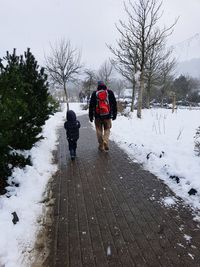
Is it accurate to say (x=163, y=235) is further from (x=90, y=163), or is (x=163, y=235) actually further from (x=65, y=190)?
(x=90, y=163)

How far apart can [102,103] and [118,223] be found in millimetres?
4253

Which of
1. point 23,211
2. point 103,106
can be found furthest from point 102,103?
point 23,211

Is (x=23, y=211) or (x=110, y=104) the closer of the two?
(x=23, y=211)

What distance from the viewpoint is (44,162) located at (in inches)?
267

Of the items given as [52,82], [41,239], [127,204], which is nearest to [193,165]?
[127,204]

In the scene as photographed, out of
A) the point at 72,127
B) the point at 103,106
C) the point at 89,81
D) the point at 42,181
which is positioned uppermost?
the point at 89,81

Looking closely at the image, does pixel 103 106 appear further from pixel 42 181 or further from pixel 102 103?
pixel 42 181

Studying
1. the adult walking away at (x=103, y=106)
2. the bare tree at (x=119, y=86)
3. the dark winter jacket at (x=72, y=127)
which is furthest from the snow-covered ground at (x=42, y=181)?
the bare tree at (x=119, y=86)

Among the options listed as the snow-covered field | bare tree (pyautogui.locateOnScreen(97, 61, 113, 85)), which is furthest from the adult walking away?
bare tree (pyautogui.locateOnScreen(97, 61, 113, 85))

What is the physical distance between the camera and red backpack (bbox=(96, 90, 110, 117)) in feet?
24.0

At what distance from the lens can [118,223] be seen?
12.4 ft

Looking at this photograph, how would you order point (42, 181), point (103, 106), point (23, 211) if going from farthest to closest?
point (103, 106)
point (42, 181)
point (23, 211)

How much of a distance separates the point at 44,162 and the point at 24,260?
3.85 meters

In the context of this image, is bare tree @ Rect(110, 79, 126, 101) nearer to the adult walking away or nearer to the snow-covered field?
the snow-covered field
